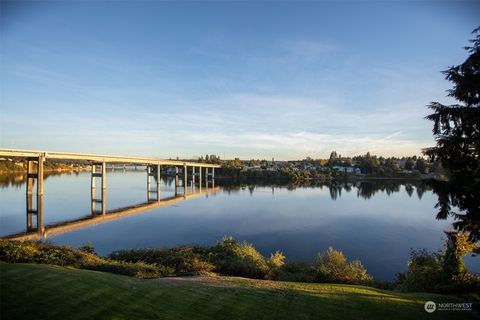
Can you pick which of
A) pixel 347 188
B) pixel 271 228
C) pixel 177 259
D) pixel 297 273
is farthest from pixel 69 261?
pixel 347 188

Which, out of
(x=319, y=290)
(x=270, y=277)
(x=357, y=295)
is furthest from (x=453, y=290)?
(x=270, y=277)

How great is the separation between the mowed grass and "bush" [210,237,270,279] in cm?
574

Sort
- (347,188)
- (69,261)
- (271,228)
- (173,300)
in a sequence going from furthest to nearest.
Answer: (347,188), (271,228), (69,261), (173,300)

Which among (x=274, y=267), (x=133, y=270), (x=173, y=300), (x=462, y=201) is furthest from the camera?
(x=274, y=267)

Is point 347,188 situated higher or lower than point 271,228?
higher

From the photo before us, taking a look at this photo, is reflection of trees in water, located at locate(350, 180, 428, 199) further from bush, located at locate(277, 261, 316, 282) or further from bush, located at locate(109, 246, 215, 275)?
bush, located at locate(109, 246, 215, 275)

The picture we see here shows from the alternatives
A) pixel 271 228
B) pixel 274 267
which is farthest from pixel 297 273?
pixel 271 228

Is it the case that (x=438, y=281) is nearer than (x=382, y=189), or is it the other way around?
(x=438, y=281)

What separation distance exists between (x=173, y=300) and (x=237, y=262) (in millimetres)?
9900

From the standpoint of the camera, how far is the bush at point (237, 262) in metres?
18.1

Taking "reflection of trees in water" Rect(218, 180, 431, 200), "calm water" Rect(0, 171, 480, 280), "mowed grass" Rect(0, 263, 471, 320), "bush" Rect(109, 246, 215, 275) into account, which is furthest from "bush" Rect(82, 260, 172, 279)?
"reflection of trees in water" Rect(218, 180, 431, 200)

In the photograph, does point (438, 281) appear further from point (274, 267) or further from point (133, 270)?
point (133, 270)

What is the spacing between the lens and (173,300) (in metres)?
10.1

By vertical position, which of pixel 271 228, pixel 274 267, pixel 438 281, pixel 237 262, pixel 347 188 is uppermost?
pixel 438 281
